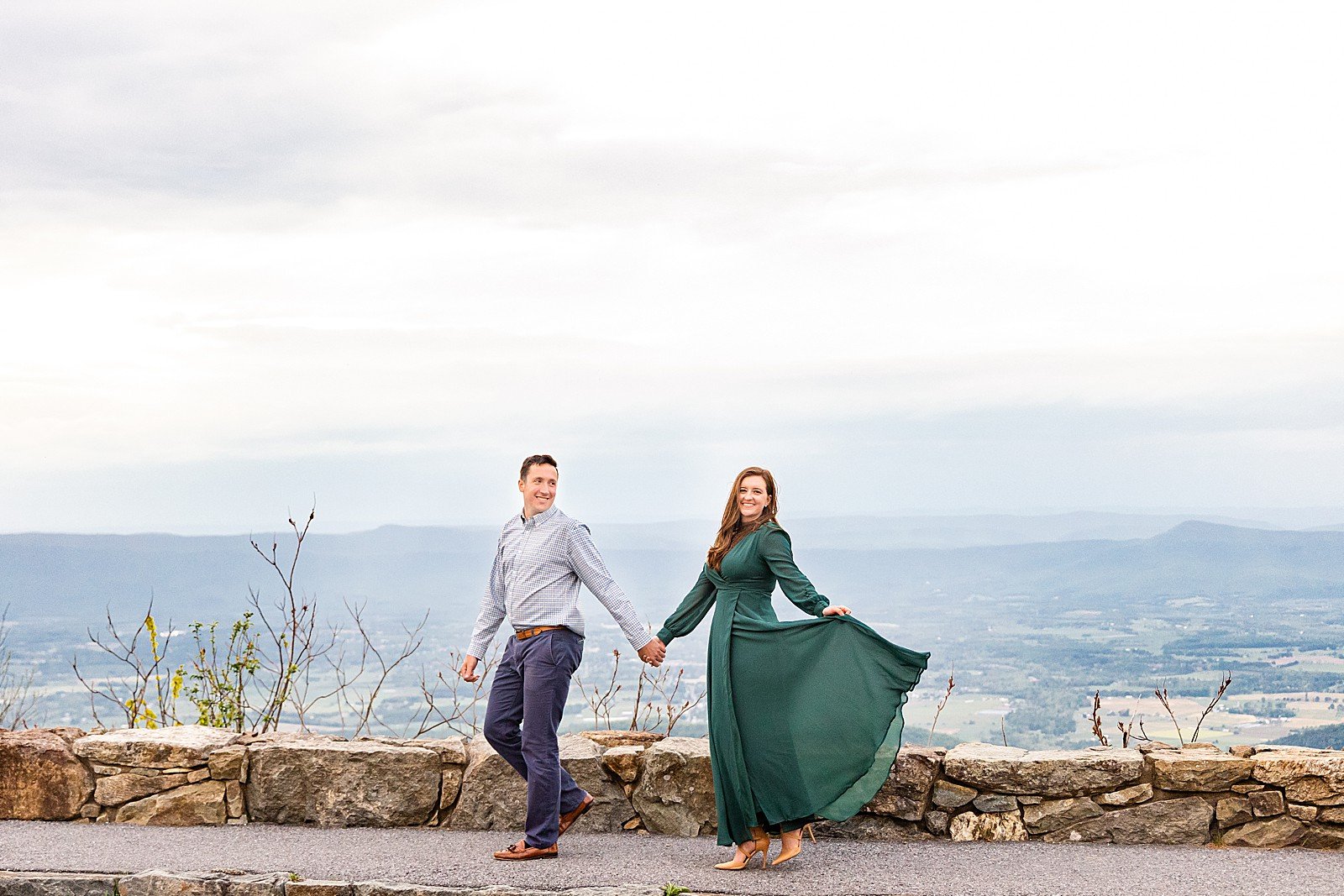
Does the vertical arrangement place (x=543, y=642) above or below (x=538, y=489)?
below

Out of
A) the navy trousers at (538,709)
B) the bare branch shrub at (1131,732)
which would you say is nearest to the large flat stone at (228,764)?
the navy trousers at (538,709)

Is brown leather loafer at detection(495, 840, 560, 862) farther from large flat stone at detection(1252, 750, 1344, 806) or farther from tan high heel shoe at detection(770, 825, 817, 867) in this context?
large flat stone at detection(1252, 750, 1344, 806)

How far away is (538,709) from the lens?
6.26 m

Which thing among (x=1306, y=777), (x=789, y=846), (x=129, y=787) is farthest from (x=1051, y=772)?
(x=129, y=787)

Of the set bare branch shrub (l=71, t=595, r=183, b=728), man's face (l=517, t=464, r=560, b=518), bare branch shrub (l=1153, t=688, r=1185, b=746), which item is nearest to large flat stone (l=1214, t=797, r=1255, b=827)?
bare branch shrub (l=1153, t=688, r=1185, b=746)

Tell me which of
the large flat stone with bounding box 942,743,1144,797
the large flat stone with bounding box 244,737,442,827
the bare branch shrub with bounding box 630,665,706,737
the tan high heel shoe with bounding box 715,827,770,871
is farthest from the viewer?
the bare branch shrub with bounding box 630,665,706,737

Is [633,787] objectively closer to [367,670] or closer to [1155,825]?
[1155,825]

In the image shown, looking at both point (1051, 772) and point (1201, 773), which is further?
point (1051, 772)

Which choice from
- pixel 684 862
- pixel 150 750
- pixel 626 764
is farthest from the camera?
pixel 150 750

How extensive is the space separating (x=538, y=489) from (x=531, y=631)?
2.35ft

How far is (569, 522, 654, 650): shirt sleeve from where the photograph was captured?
631cm

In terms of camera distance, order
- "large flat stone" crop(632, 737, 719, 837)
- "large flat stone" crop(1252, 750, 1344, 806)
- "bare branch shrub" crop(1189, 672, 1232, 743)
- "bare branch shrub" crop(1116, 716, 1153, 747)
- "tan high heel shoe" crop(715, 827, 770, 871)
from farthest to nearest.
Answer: "bare branch shrub" crop(1189, 672, 1232, 743)
"bare branch shrub" crop(1116, 716, 1153, 747)
"large flat stone" crop(632, 737, 719, 837)
"large flat stone" crop(1252, 750, 1344, 806)
"tan high heel shoe" crop(715, 827, 770, 871)

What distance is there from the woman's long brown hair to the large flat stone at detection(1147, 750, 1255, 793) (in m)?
2.39

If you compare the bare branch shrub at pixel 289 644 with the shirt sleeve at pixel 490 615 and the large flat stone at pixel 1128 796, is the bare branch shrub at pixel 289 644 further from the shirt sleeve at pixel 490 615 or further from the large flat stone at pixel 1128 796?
the large flat stone at pixel 1128 796
